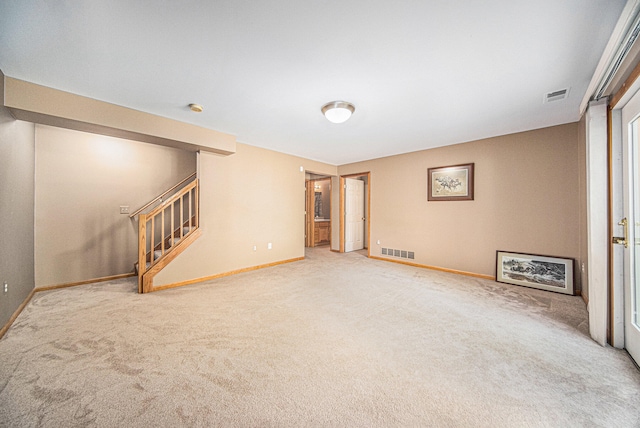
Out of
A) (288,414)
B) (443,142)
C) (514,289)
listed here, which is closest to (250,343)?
(288,414)

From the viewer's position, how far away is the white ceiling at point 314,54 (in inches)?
59.3

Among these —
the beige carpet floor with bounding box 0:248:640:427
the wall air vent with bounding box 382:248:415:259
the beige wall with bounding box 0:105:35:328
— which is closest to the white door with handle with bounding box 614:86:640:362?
the beige carpet floor with bounding box 0:248:640:427

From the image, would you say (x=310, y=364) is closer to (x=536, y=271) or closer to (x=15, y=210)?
(x=15, y=210)

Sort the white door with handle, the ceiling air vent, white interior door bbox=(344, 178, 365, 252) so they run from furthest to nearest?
1. white interior door bbox=(344, 178, 365, 252)
2. the ceiling air vent
3. the white door with handle

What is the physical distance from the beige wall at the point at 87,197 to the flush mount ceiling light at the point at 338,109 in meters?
3.47

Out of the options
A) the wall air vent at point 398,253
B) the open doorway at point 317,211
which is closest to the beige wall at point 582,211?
the wall air vent at point 398,253

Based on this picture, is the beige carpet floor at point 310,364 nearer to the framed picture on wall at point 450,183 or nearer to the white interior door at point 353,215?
the framed picture on wall at point 450,183

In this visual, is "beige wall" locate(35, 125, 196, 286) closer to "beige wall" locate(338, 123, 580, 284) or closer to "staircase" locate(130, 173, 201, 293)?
"staircase" locate(130, 173, 201, 293)

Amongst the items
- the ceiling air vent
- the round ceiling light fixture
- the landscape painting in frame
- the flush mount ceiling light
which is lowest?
the landscape painting in frame

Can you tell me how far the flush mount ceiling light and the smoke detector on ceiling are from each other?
2.05 m

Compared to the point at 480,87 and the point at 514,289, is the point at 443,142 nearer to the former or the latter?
the point at 480,87

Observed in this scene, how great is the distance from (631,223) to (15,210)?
5.79 m

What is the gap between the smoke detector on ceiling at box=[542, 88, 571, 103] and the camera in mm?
2492

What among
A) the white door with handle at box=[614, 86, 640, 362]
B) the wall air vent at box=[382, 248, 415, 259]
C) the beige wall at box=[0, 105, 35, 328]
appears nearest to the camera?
the white door with handle at box=[614, 86, 640, 362]
